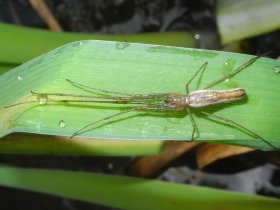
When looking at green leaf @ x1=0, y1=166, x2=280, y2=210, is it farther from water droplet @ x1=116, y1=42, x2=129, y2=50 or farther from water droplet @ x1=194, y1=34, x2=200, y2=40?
water droplet @ x1=194, y1=34, x2=200, y2=40

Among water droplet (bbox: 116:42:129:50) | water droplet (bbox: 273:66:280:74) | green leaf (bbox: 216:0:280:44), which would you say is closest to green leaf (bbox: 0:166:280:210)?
water droplet (bbox: 273:66:280:74)

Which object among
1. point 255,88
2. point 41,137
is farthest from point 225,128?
point 41,137

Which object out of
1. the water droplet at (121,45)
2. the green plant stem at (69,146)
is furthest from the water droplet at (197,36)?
the water droplet at (121,45)

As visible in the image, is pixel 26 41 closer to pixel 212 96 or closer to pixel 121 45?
pixel 121 45

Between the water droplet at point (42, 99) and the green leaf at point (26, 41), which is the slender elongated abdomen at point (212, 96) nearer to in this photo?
the water droplet at point (42, 99)

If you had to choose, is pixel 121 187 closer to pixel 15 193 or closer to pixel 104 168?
pixel 104 168

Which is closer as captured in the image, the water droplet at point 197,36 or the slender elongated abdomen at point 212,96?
the slender elongated abdomen at point 212,96
